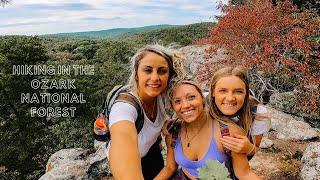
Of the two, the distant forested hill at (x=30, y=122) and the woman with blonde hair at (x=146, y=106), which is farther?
the distant forested hill at (x=30, y=122)

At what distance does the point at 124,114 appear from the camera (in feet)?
7.50

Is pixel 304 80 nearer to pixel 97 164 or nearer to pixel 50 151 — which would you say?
pixel 97 164

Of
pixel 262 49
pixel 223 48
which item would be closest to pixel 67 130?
pixel 223 48

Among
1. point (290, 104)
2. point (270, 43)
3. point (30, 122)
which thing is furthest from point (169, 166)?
point (30, 122)

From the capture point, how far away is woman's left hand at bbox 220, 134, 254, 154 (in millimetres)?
2547

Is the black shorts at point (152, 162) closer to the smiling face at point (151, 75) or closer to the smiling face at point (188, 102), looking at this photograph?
the smiling face at point (188, 102)

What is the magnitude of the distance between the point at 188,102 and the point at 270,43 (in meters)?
9.76

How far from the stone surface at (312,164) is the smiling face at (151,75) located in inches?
174

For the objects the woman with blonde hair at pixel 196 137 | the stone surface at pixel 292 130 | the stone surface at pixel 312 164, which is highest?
the woman with blonde hair at pixel 196 137

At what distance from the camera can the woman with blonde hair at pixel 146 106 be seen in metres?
2.14

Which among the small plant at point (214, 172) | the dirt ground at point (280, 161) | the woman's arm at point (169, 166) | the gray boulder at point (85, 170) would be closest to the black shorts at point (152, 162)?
the woman's arm at point (169, 166)

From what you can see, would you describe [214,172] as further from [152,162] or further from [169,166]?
[152,162]

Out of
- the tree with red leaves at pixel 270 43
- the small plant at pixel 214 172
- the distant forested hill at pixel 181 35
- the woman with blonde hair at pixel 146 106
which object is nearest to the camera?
the small plant at pixel 214 172

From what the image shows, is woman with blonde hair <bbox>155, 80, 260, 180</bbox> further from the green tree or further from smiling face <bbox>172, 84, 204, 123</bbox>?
the green tree
